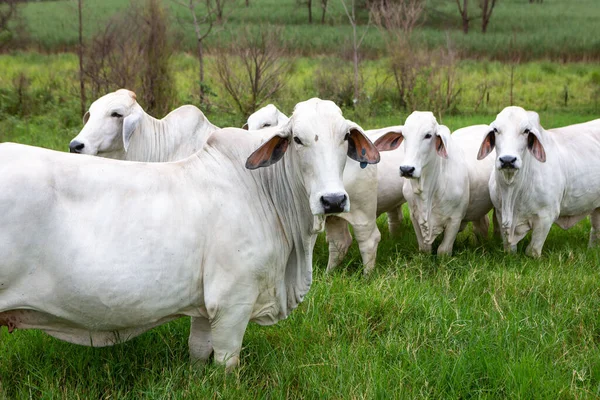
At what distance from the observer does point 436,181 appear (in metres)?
5.55

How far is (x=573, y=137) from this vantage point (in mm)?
6043

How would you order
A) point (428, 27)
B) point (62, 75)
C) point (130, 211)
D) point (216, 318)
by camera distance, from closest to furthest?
point (130, 211), point (216, 318), point (62, 75), point (428, 27)

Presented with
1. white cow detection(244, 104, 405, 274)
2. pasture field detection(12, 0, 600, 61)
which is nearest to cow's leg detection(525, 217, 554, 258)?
white cow detection(244, 104, 405, 274)

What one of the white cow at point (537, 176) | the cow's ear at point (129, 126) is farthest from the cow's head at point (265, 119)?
the white cow at point (537, 176)

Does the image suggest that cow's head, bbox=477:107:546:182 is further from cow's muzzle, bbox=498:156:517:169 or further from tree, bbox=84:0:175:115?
tree, bbox=84:0:175:115

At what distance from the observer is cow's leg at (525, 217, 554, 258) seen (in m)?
5.51

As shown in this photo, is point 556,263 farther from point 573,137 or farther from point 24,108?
point 24,108

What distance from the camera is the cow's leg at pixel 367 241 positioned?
5320mm

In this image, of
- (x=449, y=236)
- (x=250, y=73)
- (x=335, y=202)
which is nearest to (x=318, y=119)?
(x=335, y=202)

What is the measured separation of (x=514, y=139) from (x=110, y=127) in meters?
2.93

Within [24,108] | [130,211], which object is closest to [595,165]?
[130,211]

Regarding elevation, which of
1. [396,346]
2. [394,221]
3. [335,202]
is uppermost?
[335,202]

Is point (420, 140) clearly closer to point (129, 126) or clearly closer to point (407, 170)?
point (407, 170)

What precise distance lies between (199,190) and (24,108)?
11400mm
